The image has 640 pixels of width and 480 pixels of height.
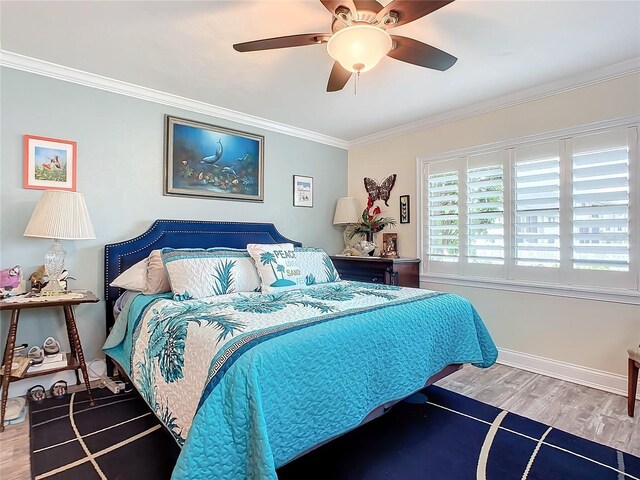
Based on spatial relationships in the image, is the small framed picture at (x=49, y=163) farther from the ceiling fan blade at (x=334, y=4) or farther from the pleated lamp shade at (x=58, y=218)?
the ceiling fan blade at (x=334, y=4)

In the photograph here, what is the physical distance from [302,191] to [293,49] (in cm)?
200

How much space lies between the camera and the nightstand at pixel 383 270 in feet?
11.8

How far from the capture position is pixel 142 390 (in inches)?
77.7

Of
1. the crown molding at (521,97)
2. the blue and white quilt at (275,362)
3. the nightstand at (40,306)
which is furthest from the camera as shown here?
the crown molding at (521,97)

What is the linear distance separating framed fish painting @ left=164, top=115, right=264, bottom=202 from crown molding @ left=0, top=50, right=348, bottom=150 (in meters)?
0.14

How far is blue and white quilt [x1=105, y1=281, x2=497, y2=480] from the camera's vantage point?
1264 millimetres

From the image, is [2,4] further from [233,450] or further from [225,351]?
[233,450]

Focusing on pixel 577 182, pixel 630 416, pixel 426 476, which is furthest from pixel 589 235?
pixel 426 476

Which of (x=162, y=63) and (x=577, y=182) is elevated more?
(x=162, y=63)

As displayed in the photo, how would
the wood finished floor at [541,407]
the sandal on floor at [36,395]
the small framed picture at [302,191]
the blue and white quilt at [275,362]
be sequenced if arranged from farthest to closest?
the small framed picture at [302,191] → the sandal on floor at [36,395] → the wood finished floor at [541,407] → the blue and white quilt at [275,362]

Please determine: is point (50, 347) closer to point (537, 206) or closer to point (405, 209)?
point (405, 209)

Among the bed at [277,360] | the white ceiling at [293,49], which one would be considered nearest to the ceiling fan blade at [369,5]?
the white ceiling at [293,49]

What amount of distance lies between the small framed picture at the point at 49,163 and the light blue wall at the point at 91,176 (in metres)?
0.04

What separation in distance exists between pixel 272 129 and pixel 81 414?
307cm
